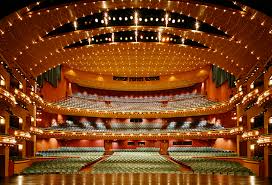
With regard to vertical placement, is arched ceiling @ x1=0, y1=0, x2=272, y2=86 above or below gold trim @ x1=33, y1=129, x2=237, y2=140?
above

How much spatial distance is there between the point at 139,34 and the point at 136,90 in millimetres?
19585

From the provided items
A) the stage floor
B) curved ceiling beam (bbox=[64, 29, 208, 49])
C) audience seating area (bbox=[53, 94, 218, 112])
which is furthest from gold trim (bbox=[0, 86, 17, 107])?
audience seating area (bbox=[53, 94, 218, 112])

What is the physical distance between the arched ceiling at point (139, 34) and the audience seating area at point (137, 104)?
829 cm

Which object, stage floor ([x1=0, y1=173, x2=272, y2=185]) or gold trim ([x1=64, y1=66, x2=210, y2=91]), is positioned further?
gold trim ([x1=64, y1=66, x2=210, y2=91])

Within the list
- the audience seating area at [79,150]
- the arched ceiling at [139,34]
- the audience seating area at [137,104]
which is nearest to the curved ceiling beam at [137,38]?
the arched ceiling at [139,34]

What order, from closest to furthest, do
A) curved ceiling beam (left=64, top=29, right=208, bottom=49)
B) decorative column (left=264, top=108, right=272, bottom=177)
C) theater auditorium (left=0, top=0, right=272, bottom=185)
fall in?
theater auditorium (left=0, top=0, right=272, bottom=185)
decorative column (left=264, top=108, right=272, bottom=177)
curved ceiling beam (left=64, top=29, right=208, bottom=49)

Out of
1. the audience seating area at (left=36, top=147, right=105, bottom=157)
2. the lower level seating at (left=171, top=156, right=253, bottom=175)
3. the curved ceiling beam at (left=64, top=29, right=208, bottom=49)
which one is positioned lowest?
the lower level seating at (left=171, top=156, right=253, bottom=175)

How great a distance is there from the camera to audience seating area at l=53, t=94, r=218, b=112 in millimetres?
38934

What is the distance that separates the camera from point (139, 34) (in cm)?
2634

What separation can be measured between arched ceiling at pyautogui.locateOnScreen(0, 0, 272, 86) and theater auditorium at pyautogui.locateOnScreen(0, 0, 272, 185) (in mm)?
92

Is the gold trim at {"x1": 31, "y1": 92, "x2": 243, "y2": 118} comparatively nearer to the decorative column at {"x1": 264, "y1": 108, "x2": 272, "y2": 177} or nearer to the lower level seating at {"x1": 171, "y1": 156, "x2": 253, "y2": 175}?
the lower level seating at {"x1": 171, "y1": 156, "x2": 253, "y2": 175}

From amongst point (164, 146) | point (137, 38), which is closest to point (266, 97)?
point (137, 38)

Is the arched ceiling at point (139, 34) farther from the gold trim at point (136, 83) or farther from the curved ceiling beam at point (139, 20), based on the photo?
the gold trim at point (136, 83)

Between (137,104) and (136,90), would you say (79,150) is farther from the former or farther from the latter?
(136,90)
